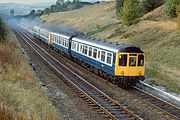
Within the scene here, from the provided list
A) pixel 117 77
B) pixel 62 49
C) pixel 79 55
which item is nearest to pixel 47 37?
pixel 62 49

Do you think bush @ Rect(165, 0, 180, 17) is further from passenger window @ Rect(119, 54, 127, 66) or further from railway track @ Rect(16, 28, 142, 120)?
passenger window @ Rect(119, 54, 127, 66)

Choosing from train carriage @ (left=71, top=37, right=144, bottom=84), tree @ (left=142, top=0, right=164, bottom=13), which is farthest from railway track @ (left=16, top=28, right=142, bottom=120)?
tree @ (left=142, top=0, right=164, bottom=13)

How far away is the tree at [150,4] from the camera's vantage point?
72.4 meters

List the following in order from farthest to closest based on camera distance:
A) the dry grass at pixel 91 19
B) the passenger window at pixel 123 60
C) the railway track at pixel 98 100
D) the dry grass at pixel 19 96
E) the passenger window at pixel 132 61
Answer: the dry grass at pixel 91 19 < the passenger window at pixel 132 61 < the passenger window at pixel 123 60 < the railway track at pixel 98 100 < the dry grass at pixel 19 96

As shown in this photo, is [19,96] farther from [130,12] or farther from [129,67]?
[130,12]

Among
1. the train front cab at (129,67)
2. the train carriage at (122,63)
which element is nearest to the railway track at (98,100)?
the train carriage at (122,63)

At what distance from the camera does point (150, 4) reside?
73.9 meters

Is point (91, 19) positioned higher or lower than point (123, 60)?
lower

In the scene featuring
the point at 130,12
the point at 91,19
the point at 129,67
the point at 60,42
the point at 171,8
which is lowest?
the point at 91,19

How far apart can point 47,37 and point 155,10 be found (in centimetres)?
2246

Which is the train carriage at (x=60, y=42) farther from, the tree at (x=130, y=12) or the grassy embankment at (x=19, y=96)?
the tree at (x=130, y=12)

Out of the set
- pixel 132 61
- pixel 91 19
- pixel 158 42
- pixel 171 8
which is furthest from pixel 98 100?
pixel 91 19

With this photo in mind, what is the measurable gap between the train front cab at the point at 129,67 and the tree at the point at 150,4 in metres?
48.1

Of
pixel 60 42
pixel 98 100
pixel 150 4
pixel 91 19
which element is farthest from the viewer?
pixel 91 19
